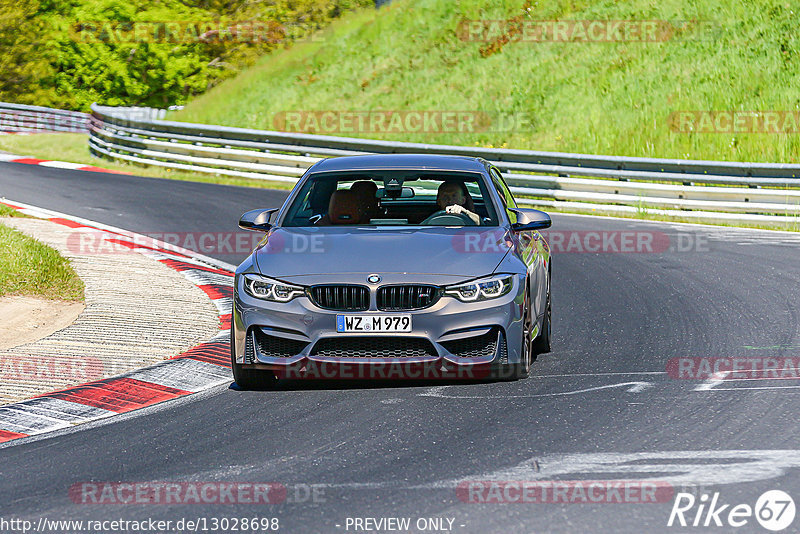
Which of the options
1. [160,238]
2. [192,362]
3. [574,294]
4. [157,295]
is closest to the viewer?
[192,362]

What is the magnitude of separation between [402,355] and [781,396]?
238 cm

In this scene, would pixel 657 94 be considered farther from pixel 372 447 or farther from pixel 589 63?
pixel 372 447

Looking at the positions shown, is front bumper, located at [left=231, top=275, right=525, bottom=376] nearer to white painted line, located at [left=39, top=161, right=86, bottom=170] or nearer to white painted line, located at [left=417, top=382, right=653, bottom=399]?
white painted line, located at [left=417, top=382, right=653, bottom=399]

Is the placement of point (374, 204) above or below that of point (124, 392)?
above

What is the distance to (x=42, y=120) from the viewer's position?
46656 mm

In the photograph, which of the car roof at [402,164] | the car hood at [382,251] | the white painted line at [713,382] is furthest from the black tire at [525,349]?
the car roof at [402,164]

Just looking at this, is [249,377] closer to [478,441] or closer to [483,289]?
[483,289]

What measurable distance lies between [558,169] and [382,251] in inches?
573

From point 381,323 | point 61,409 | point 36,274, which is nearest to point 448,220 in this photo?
point 381,323

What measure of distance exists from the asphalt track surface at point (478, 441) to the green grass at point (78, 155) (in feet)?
52.4

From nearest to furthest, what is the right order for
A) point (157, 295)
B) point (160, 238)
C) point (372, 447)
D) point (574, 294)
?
point (372, 447) < point (157, 295) < point (574, 294) < point (160, 238)

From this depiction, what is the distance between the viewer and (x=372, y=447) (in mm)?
6402

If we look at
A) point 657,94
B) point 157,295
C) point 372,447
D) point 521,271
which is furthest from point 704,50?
point 372,447

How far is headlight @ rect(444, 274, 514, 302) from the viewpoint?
7.53 metres
